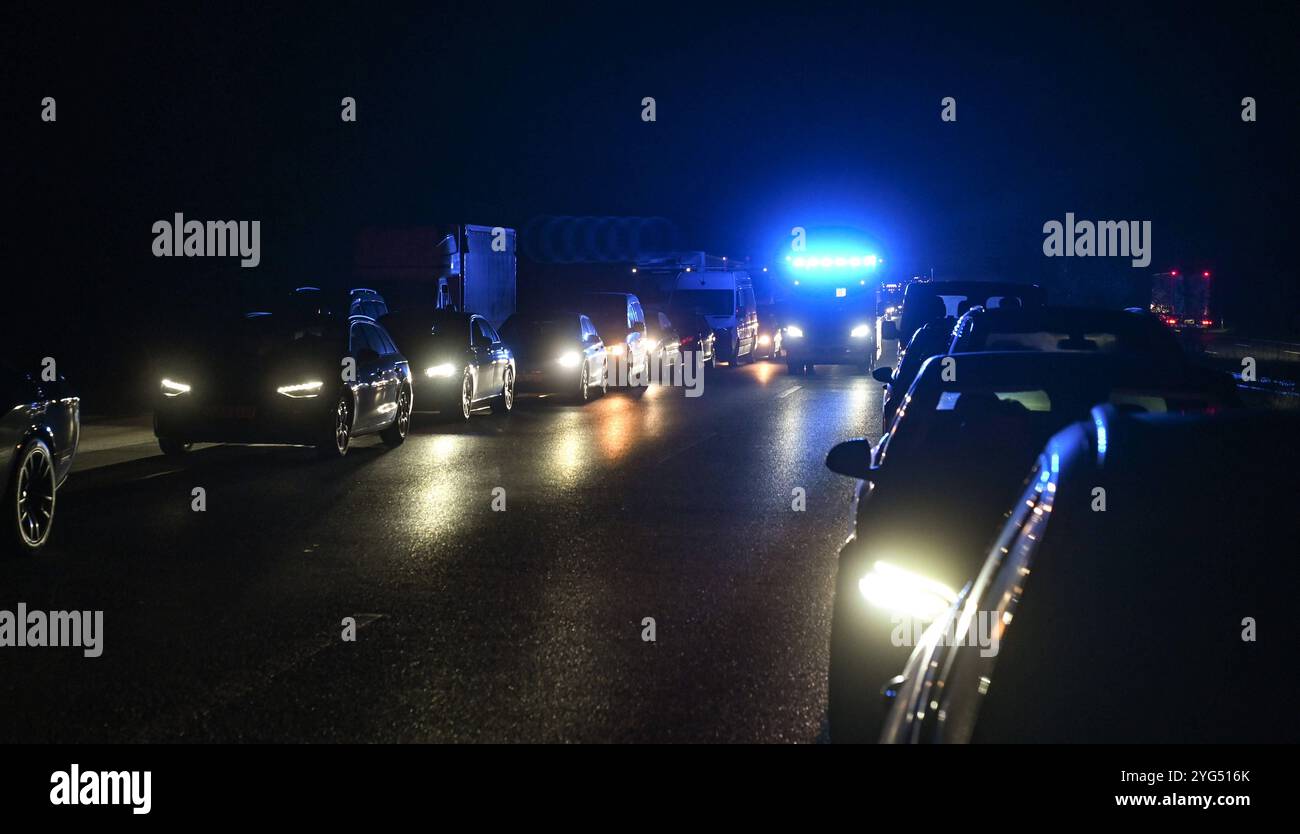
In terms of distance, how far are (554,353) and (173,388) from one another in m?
10.4

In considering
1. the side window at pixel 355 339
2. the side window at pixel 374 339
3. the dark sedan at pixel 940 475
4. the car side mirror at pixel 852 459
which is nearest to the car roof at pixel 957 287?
the side window at pixel 374 339

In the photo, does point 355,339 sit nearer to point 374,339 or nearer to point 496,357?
point 374,339

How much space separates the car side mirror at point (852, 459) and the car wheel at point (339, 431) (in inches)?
399

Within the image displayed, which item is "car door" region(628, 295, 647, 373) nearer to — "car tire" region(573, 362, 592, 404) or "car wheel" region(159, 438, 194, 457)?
"car tire" region(573, 362, 592, 404)

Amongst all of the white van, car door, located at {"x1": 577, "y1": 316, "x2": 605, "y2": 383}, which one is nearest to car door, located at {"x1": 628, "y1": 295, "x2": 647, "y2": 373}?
car door, located at {"x1": 577, "y1": 316, "x2": 605, "y2": 383}

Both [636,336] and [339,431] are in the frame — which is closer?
[339,431]

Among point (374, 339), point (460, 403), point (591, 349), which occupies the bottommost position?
point (460, 403)

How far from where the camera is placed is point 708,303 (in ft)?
136

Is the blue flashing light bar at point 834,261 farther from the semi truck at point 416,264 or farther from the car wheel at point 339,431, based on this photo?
the car wheel at point 339,431

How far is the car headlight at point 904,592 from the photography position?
16.8ft

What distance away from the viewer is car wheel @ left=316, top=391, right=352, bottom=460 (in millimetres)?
16062

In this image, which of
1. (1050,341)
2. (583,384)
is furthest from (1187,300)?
(1050,341)

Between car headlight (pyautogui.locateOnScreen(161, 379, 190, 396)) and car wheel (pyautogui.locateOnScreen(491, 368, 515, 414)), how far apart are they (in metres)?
7.69
